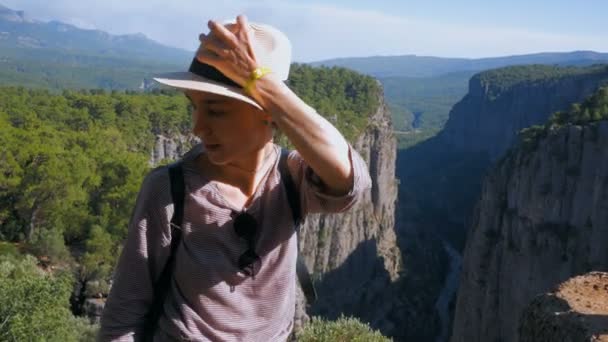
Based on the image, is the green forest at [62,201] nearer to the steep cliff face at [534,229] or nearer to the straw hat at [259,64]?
the straw hat at [259,64]

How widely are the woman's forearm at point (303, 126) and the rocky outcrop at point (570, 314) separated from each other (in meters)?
6.09

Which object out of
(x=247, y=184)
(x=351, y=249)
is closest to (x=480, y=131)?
(x=351, y=249)

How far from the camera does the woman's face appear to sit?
2.03 metres

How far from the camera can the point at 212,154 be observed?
2.06 m

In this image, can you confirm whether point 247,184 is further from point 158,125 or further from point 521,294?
point 158,125

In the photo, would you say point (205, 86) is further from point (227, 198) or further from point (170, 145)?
point (170, 145)

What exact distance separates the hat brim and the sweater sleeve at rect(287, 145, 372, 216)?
31cm

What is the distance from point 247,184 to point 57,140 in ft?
90.8

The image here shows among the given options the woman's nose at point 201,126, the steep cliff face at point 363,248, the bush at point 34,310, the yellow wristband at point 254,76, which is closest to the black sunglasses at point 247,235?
the woman's nose at point 201,126

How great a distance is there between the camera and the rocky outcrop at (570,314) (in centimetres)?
735

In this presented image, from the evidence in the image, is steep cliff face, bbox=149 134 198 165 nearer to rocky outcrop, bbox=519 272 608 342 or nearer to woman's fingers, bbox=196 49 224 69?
rocky outcrop, bbox=519 272 608 342

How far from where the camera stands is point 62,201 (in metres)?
22.2

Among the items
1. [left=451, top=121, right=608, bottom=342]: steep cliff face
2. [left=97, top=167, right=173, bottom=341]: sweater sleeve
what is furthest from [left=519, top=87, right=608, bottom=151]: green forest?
[left=97, top=167, right=173, bottom=341]: sweater sleeve

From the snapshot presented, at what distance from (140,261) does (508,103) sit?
82835 mm
